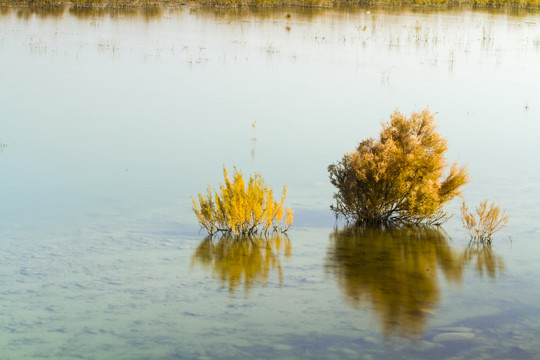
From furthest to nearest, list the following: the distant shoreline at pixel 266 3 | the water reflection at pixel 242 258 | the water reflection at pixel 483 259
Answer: the distant shoreline at pixel 266 3 → the water reflection at pixel 483 259 → the water reflection at pixel 242 258

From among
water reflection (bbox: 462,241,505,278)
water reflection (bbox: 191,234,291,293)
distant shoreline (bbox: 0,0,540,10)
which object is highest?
distant shoreline (bbox: 0,0,540,10)

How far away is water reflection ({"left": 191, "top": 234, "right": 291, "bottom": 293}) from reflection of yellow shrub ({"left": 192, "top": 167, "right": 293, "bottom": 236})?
0.15 meters

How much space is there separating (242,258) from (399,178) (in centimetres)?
186

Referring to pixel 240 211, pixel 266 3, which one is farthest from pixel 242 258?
pixel 266 3

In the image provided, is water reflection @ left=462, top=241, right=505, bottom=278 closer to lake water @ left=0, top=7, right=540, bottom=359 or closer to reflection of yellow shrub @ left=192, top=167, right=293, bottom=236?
lake water @ left=0, top=7, right=540, bottom=359

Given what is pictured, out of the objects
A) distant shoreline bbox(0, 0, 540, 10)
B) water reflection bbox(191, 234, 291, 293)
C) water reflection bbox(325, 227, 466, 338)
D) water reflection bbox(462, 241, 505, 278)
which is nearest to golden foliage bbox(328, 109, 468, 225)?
water reflection bbox(325, 227, 466, 338)

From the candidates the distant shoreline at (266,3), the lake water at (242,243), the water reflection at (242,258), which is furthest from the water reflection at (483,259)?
the distant shoreline at (266,3)

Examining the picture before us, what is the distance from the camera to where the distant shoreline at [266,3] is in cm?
3114

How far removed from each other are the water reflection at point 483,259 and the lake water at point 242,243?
3 cm

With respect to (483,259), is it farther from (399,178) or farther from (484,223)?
(399,178)

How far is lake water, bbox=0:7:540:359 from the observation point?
5.25 m

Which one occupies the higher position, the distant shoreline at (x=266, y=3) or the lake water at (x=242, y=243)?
the distant shoreline at (x=266, y=3)

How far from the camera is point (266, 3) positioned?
3428 cm

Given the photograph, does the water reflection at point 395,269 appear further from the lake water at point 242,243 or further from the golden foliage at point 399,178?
the golden foliage at point 399,178
